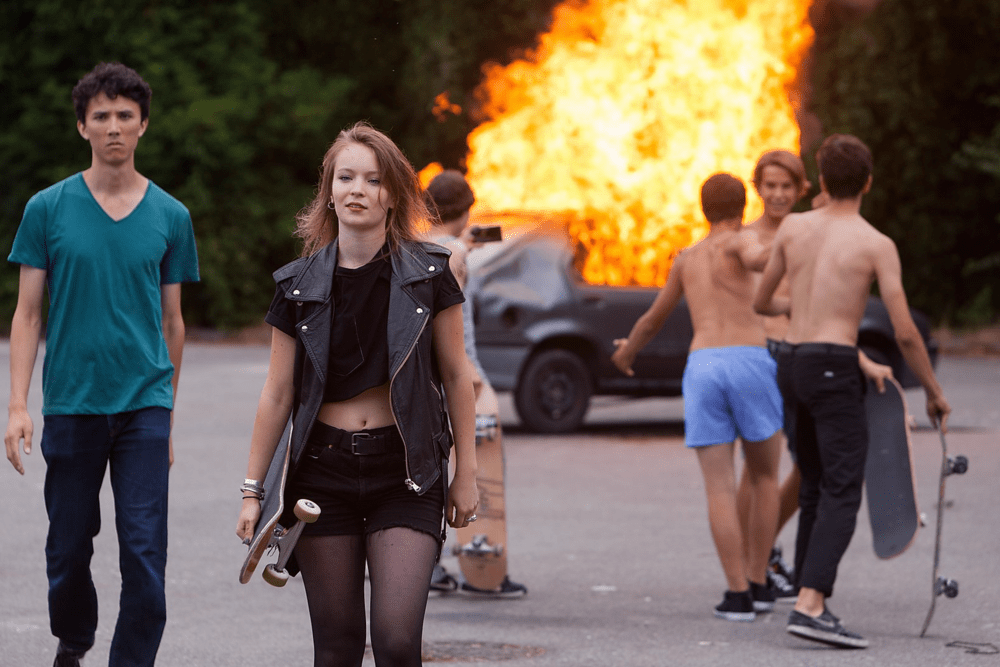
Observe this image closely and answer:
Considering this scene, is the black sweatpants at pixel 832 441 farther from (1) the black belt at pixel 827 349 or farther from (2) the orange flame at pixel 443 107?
(2) the orange flame at pixel 443 107

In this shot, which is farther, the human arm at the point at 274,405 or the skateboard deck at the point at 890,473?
the skateboard deck at the point at 890,473

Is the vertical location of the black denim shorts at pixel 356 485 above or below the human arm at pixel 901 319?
below

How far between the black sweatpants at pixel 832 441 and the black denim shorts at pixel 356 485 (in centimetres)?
276

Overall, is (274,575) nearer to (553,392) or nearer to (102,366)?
(102,366)

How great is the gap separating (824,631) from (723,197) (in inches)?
77.9

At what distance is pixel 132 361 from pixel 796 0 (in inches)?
581

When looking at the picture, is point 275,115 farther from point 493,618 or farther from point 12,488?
point 493,618

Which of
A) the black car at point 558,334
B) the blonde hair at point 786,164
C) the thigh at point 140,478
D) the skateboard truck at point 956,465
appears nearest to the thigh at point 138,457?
the thigh at point 140,478

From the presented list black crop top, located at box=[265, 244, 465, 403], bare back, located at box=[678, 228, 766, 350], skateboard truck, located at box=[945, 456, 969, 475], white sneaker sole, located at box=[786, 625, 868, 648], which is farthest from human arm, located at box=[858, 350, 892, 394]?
black crop top, located at box=[265, 244, 465, 403]

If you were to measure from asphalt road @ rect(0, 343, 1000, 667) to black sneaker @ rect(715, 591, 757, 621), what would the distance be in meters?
0.08

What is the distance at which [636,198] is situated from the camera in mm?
16438

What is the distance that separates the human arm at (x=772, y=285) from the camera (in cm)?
663

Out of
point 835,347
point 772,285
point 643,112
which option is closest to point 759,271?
point 772,285

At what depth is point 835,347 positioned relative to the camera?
6.42 meters
